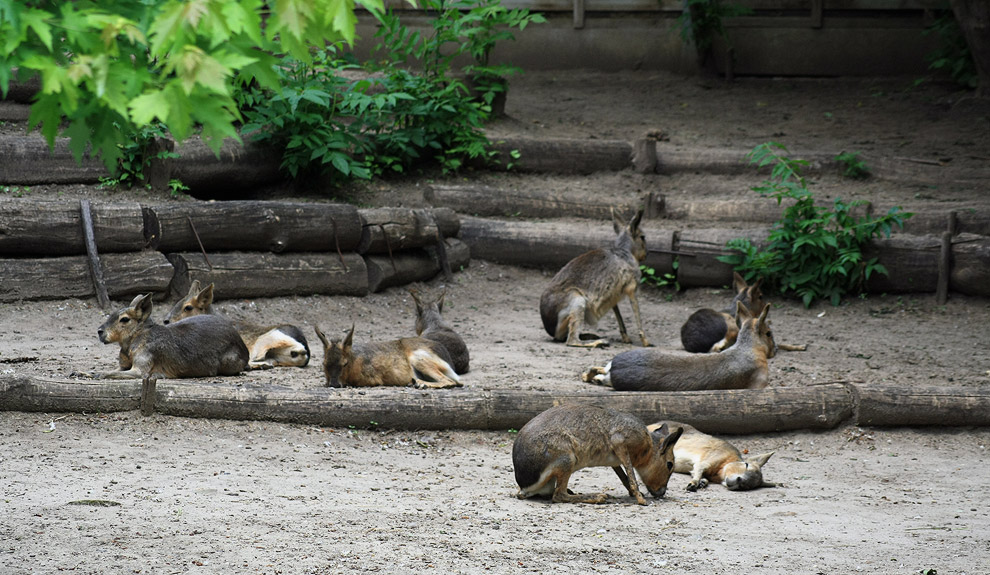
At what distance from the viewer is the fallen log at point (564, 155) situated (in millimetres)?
13562

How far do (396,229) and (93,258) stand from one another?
3.25 metres

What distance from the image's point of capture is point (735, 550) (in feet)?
14.4

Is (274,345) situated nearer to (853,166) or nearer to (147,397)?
(147,397)

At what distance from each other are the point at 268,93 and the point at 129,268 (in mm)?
3444

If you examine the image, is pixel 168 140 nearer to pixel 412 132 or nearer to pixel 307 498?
pixel 412 132

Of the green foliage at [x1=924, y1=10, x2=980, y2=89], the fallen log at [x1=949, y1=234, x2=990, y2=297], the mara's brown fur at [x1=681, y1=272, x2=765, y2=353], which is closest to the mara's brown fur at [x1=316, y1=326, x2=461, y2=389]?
the mara's brown fur at [x1=681, y1=272, x2=765, y2=353]

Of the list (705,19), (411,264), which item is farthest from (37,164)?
(705,19)

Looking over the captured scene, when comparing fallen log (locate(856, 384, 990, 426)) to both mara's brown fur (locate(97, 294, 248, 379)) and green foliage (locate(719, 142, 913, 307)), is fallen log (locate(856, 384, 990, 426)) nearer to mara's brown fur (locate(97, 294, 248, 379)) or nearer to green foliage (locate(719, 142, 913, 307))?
green foliage (locate(719, 142, 913, 307))

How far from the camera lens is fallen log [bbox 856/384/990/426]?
6648 millimetres

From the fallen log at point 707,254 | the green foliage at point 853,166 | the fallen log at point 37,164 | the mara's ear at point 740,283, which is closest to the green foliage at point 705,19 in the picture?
the green foliage at point 853,166

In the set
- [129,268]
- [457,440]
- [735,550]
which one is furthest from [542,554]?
[129,268]

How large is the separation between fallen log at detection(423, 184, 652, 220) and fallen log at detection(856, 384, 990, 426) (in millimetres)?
6153

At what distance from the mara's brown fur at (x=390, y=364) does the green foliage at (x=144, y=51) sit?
4.19 m

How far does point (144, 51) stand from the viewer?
8.78ft
